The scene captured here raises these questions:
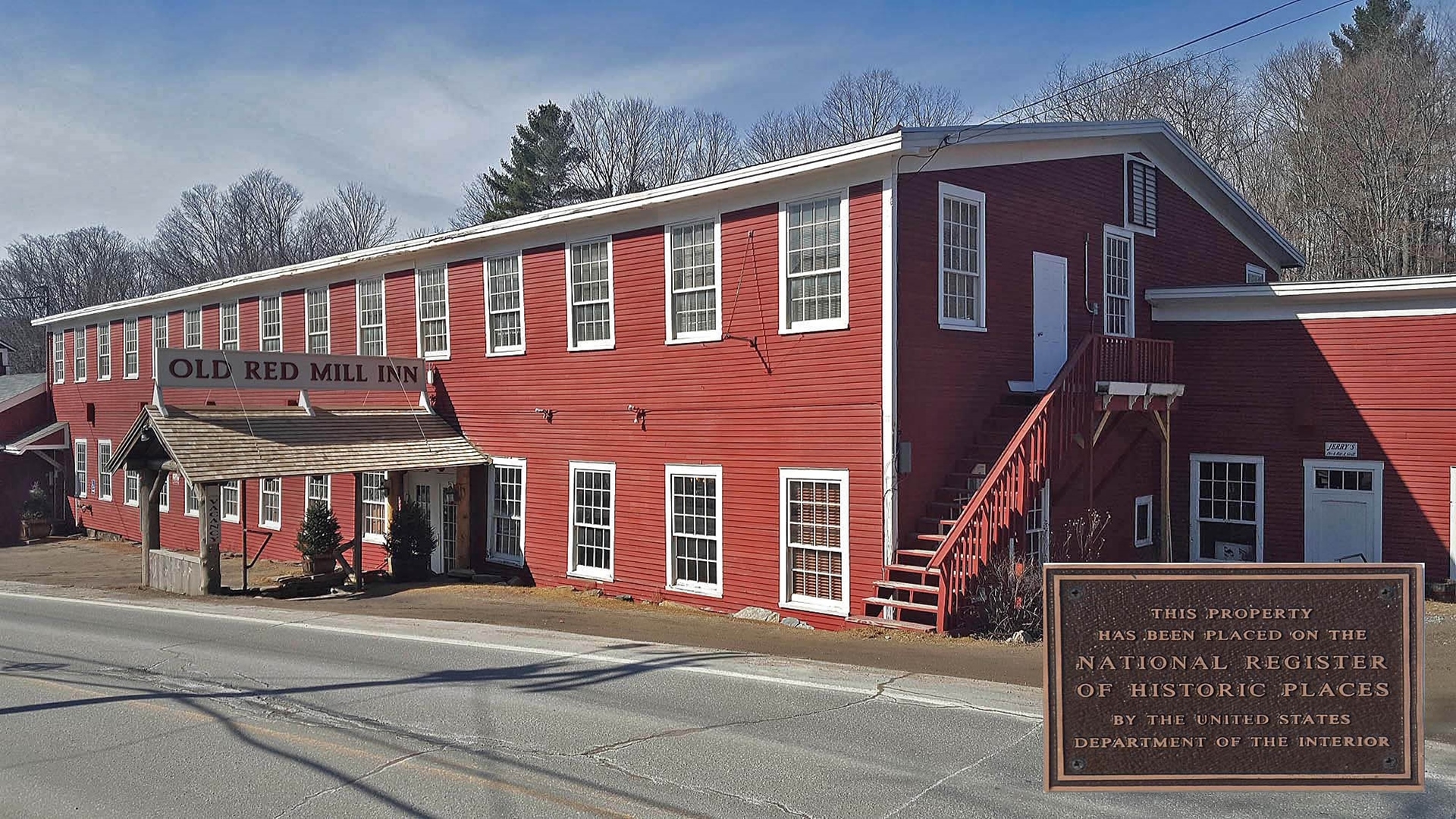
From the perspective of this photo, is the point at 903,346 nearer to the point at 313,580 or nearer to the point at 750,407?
the point at 750,407

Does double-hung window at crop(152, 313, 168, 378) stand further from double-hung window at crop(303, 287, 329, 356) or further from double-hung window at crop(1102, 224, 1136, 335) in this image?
double-hung window at crop(1102, 224, 1136, 335)

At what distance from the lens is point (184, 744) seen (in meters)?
8.76

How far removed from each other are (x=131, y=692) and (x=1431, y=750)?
39.4ft

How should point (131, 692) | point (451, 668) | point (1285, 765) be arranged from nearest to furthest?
point (1285, 765)
point (131, 692)
point (451, 668)

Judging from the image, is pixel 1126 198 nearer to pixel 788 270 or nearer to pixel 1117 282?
pixel 1117 282

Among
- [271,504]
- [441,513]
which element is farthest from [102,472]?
[441,513]

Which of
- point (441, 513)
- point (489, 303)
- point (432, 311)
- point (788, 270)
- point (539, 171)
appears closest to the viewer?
point (788, 270)

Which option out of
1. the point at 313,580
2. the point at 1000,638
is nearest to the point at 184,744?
the point at 1000,638

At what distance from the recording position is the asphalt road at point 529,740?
23.3 feet

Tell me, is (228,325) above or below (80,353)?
above

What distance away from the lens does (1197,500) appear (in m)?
21.3

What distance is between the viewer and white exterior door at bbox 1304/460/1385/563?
62.7ft

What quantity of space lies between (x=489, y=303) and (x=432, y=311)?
2.27m

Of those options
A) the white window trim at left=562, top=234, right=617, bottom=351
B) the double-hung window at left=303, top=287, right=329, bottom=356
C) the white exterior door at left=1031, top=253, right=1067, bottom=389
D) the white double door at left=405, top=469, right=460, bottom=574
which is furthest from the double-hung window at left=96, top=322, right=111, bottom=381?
A: the white exterior door at left=1031, top=253, right=1067, bottom=389
